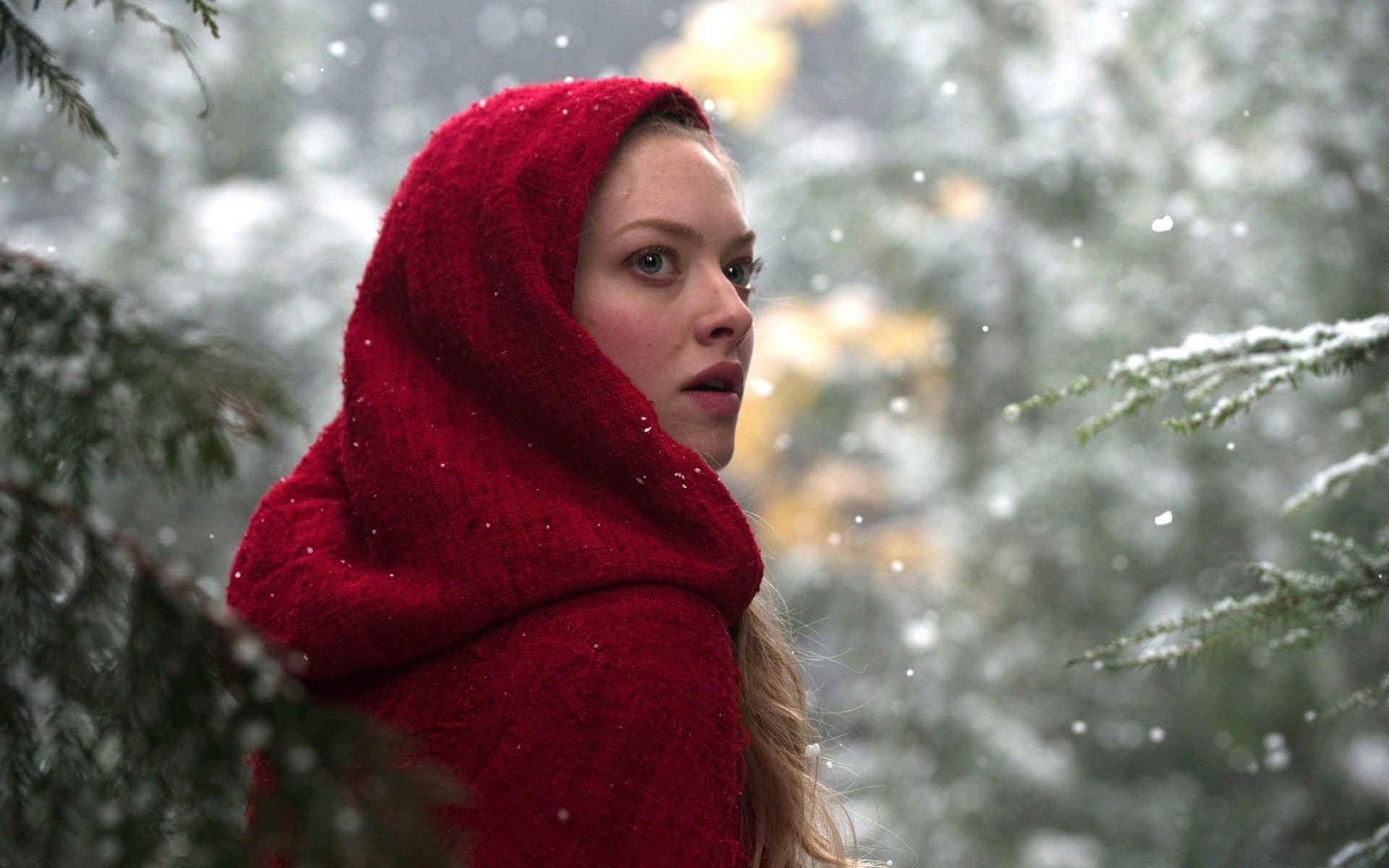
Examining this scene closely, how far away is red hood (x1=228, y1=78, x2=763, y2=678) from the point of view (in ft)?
4.44

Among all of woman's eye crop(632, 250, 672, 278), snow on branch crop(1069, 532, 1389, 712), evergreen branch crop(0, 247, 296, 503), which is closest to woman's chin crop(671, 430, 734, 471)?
woman's eye crop(632, 250, 672, 278)

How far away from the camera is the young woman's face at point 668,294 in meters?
1.61

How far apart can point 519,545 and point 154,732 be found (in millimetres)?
626

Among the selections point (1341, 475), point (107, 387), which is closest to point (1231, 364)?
point (1341, 475)

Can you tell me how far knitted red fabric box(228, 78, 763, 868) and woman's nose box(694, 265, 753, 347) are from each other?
0.63ft

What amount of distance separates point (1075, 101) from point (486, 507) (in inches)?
276

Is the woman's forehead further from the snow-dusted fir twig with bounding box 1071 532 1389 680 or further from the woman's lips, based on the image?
the snow-dusted fir twig with bounding box 1071 532 1389 680

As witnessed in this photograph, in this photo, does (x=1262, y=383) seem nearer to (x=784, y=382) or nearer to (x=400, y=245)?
(x=400, y=245)

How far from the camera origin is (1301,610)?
1.59 metres

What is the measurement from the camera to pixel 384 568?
56.8 inches

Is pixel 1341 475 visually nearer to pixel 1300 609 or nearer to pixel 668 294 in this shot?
pixel 1300 609

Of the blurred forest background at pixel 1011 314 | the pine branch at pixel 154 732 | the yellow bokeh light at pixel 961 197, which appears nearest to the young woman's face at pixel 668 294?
the pine branch at pixel 154 732

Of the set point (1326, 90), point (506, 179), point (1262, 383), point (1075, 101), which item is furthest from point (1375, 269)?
point (506, 179)

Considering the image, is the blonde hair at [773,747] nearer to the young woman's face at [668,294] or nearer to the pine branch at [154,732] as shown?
the young woman's face at [668,294]
